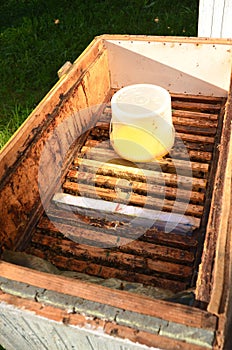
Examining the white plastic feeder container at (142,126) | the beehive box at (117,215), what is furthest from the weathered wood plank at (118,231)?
the white plastic feeder container at (142,126)

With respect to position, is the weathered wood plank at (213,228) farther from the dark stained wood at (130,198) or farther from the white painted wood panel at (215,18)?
the white painted wood panel at (215,18)

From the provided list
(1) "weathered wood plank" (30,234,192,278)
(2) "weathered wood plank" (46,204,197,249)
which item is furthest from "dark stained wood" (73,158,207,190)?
(1) "weathered wood plank" (30,234,192,278)

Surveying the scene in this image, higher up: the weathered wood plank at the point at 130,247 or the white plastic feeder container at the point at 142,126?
the white plastic feeder container at the point at 142,126

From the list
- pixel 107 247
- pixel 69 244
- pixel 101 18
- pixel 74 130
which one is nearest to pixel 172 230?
pixel 107 247

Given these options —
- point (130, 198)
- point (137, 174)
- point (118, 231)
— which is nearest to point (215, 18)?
point (137, 174)

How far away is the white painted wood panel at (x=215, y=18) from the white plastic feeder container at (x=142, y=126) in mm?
1402

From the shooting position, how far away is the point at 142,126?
2.41m

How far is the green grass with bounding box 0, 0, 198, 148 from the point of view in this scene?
443cm

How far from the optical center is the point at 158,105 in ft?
8.03

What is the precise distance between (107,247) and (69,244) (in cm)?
22

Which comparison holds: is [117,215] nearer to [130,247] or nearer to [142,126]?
[130,247]

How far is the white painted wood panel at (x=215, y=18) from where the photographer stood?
11.0 feet

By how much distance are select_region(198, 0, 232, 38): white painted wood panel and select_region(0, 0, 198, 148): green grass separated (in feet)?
4.72

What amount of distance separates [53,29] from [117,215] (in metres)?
4.16
